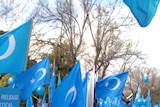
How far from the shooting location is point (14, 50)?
723cm

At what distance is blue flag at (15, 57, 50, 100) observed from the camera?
9727 millimetres

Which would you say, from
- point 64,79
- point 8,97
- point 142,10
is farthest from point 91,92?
point 142,10

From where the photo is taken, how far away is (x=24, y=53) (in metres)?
7.22

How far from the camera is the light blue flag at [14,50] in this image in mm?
7141

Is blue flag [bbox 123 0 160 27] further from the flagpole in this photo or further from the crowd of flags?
the flagpole

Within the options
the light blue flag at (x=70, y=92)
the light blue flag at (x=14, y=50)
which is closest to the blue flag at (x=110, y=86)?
the light blue flag at (x=70, y=92)

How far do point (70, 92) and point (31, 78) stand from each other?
2.87 m

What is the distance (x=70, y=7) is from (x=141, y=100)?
10.8m

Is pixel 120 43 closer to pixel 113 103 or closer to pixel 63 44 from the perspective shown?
pixel 63 44

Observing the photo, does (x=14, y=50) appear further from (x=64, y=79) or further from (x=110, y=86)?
(x=110, y=86)

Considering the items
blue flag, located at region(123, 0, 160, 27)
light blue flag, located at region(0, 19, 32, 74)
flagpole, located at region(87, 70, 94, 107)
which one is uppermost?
blue flag, located at region(123, 0, 160, 27)

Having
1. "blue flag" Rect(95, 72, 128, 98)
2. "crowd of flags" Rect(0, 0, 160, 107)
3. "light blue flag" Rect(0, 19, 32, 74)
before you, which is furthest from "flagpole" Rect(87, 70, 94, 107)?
"light blue flag" Rect(0, 19, 32, 74)

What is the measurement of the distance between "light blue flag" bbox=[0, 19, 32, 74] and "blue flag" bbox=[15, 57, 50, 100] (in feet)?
7.11

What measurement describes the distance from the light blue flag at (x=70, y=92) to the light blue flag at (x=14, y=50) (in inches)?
29.9
